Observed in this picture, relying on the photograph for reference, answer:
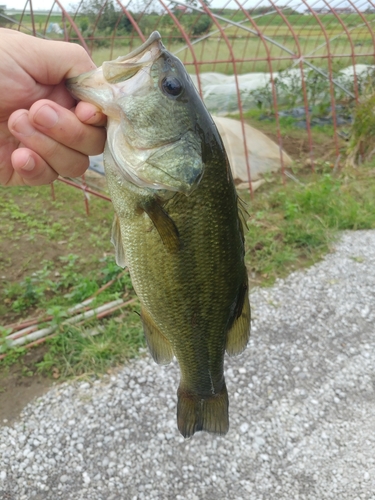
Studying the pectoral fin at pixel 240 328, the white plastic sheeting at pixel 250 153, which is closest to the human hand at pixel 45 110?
the pectoral fin at pixel 240 328

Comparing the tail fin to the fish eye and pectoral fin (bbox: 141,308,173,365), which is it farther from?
the fish eye

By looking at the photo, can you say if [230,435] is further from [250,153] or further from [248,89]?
[248,89]

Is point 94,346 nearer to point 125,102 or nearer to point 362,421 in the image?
point 362,421

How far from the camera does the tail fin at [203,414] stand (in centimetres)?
184

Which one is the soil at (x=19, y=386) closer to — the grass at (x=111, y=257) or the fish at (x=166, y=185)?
the grass at (x=111, y=257)

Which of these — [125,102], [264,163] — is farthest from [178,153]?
[264,163]

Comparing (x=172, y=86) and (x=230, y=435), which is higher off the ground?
(x=172, y=86)

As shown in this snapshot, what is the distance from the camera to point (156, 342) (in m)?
1.75

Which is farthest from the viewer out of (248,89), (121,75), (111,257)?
(248,89)

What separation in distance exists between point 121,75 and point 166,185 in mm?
363

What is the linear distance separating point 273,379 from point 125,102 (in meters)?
2.81

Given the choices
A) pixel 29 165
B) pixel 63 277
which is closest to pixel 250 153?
pixel 63 277

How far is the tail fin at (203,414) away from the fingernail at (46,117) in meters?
1.17

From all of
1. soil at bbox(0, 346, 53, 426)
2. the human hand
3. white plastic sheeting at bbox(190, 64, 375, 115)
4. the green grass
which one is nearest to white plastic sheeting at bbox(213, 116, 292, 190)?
the green grass
